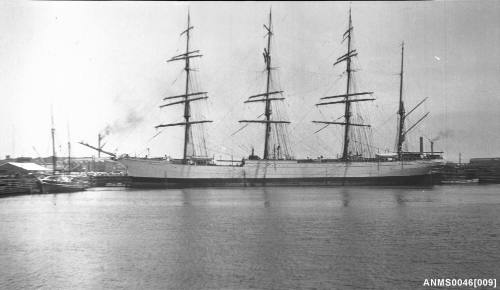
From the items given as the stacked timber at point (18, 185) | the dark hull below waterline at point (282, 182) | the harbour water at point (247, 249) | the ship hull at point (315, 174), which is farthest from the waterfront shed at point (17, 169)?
the harbour water at point (247, 249)

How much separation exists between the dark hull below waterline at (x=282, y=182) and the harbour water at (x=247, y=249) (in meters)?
40.9

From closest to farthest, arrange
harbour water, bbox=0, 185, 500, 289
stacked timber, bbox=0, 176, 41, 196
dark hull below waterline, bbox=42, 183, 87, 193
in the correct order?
harbour water, bbox=0, 185, 500, 289 < stacked timber, bbox=0, 176, 41, 196 < dark hull below waterline, bbox=42, 183, 87, 193

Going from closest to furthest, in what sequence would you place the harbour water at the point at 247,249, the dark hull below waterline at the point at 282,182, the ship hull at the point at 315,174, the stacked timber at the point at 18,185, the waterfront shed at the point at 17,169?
the harbour water at the point at 247,249 < the stacked timber at the point at 18,185 < the waterfront shed at the point at 17,169 < the dark hull below waterline at the point at 282,182 < the ship hull at the point at 315,174

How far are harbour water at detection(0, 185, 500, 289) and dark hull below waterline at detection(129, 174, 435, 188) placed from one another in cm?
4093

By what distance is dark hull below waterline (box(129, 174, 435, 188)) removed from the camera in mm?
74625

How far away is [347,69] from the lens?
262 feet

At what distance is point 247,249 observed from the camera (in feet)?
64.9

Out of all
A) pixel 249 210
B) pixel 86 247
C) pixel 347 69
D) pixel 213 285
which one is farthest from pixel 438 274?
pixel 347 69

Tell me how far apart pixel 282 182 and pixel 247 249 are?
58.3 m

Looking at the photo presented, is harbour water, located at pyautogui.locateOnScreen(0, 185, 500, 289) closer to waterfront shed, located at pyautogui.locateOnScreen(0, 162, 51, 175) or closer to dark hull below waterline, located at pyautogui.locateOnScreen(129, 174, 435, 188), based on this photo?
dark hull below waterline, located at pyautogui.locateOnScreen(129, 174, 435, 188)

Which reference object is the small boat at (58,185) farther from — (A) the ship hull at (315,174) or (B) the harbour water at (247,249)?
(B) the harbour water at (247,249)

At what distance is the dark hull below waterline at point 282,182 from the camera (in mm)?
74625

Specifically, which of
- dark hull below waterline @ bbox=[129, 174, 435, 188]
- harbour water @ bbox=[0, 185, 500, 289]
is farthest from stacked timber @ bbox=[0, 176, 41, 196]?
harbour water @ bbox=[0, 185, 500, 289]

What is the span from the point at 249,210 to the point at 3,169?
171 ft
